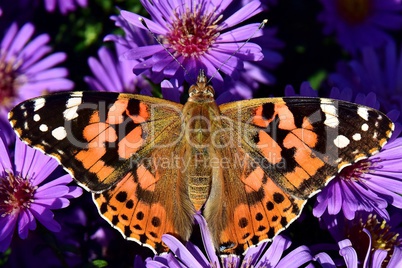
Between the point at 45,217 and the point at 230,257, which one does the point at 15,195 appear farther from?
the point at 230,257

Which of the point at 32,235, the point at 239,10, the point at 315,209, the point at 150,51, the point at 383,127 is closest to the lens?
the point at 383,127

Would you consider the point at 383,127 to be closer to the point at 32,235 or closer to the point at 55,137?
the point at 55,137

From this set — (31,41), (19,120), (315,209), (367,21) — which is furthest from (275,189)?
(367,21)

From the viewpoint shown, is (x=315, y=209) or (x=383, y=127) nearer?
(x=383, y=127)

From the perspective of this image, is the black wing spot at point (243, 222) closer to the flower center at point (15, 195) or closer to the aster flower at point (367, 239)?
the aster flower at point (367, 239)

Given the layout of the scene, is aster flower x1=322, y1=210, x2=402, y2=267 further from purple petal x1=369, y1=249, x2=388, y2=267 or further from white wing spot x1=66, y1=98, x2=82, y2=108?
white wing spot x1=66, y1=98, x2=82, y2=108

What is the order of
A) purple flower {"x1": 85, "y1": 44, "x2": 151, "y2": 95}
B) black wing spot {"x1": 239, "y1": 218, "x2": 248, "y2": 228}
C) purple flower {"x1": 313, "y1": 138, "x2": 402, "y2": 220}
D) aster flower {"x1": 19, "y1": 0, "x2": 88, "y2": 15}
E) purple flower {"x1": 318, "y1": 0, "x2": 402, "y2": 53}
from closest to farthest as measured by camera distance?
→ black wing spot {"x1": 239, "y1": 218, "x2": 248, "y2": 228} < purple flower {"x1": 313, "y1": 138, "x2": 402, "y2": 220} < purple flower {"x1": 85, "y1": 44, "x2": 151, "y2": 95} < aster flower {"x1": 19, "y1": 0, "x2": 88, "y2": 15} < purple flower {"x1": 318, "y1": 0, "x2": 402, "y2": 53}

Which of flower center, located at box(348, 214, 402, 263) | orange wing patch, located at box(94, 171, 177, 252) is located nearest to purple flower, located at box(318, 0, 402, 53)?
flower center, located at box(348, 214, 402, 263)

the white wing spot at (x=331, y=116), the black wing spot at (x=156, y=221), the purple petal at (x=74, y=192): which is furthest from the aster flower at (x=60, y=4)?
the white wing spot at (x=331, y=116)
